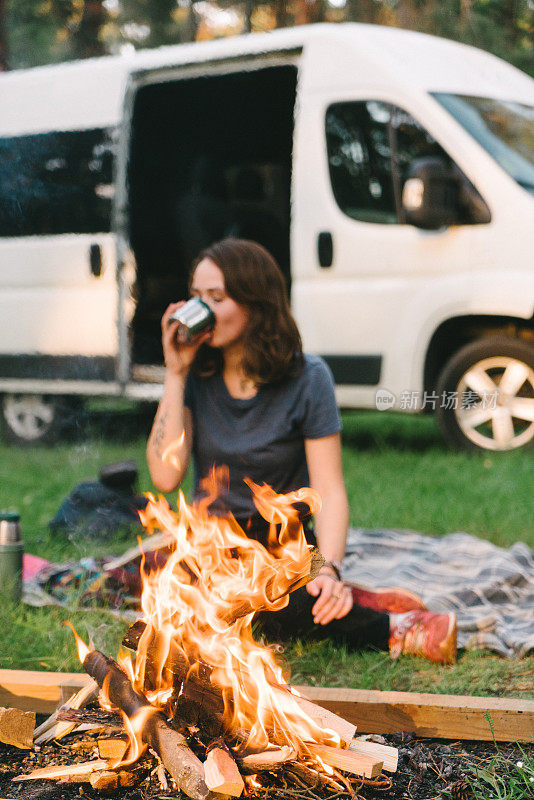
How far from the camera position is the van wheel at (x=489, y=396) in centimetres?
A: 512

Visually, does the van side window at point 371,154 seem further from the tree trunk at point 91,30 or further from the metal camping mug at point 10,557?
the tree trunk at point 91,30

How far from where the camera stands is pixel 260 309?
9.35ft

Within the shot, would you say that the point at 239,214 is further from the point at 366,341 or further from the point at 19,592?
the point at 19,592

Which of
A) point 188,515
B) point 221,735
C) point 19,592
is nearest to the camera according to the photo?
point 221,735

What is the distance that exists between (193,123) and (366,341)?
243 cm

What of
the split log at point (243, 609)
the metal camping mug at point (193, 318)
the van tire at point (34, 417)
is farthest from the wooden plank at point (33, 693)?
the van tire at point (34, 417)

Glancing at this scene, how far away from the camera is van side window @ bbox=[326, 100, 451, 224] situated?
18.0 ft

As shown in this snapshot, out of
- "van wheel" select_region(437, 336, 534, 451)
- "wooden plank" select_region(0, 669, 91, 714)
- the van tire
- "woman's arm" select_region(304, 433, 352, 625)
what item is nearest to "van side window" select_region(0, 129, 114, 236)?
the van tire

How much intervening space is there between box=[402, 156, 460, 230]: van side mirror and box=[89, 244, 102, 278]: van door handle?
211cm

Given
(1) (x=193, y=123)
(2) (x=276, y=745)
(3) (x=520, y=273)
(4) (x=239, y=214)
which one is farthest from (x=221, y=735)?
(1) (x=193, y=123)

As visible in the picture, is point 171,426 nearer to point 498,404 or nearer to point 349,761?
point 349,761

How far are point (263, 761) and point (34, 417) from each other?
218 inches

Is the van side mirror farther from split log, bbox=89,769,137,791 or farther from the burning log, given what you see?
split log, bbox=89,769,137,791

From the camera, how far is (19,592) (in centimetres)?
315
